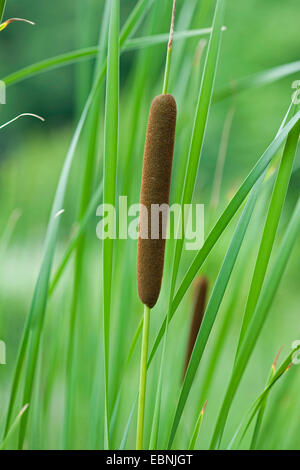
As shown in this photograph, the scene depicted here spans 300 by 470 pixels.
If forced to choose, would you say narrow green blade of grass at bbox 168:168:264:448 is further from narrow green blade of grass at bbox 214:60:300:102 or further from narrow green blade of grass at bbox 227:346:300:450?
narrow green blade of grass at bbox 214:60:300:102

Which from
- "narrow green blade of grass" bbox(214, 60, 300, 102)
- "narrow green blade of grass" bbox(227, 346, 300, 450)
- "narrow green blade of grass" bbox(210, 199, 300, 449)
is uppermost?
"narrow green blade of grass" bbox(214, 60, 300, 102)

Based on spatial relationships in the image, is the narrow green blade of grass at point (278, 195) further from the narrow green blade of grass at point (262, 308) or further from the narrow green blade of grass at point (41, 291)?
the narrow green blade of grass at point (41, 291)

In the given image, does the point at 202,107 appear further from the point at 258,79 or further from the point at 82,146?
the point at 82,146

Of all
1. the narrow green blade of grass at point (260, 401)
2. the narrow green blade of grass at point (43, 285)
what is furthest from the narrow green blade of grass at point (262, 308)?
the narrow green blade of grass at point (43, 285)

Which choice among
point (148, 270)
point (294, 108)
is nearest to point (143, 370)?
point (148, 270)

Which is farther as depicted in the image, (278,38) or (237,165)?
(237,165)

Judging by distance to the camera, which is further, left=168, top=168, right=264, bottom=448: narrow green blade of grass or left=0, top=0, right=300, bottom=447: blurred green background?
left=0, top=0, right=300, bottom=447: blurred green background

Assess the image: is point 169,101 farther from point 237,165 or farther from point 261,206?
point 237,165

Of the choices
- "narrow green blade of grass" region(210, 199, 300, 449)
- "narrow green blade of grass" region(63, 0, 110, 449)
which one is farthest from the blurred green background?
"narrow green blade of grass" region(210, 199, 300, 449)
